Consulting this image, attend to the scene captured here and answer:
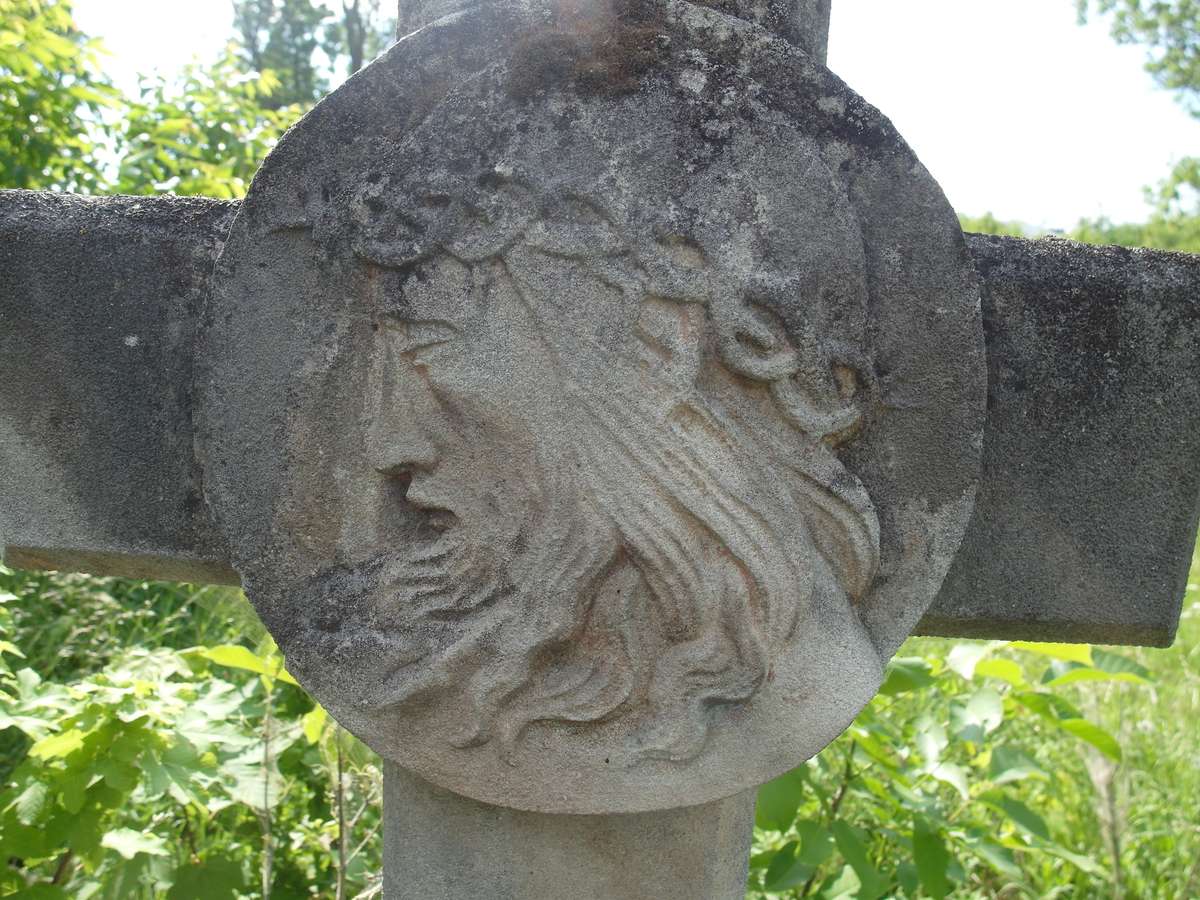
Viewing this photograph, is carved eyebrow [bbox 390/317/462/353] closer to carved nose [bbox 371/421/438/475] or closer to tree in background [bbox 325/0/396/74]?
carved nose [bbox 371/421/438/475]

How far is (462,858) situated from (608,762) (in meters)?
0.35

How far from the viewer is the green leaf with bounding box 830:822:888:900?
6.15 feet

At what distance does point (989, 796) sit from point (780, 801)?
0.49 meters

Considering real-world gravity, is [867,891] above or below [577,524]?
below

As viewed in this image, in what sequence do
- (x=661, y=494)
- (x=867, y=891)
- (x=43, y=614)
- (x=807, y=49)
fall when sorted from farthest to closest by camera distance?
1. (x=43, y=614)
2. (x=867, y=891)
3. (x=807, y=49)
4. (x=661, y=494)

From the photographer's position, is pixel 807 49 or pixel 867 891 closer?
pixel 807 49

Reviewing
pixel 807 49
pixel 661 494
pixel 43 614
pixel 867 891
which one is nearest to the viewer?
pixel 661 494

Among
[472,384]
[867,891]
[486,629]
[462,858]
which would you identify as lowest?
[867,891]

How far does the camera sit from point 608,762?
1194mm

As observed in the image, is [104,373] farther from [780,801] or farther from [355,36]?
[355,36]

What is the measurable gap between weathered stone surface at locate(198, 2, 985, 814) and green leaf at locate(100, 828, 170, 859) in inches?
34.4

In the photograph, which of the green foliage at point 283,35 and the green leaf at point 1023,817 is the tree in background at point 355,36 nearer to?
the green foliage at point 283,35

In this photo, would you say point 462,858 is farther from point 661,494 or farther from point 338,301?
point 338,301

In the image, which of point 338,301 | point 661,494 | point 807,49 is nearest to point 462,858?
point 661,494
